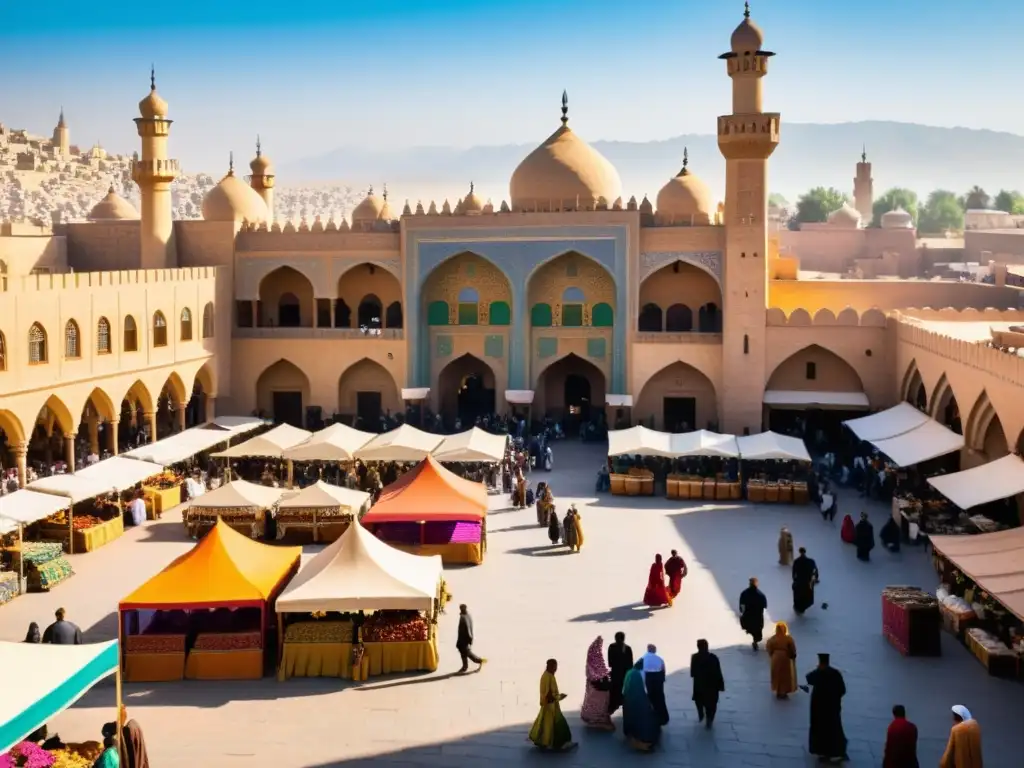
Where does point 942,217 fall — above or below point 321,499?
above

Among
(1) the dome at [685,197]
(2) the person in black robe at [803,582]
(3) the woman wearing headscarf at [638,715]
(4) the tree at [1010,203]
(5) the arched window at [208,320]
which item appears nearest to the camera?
(3) the woman wearing headscarf at [638,715]

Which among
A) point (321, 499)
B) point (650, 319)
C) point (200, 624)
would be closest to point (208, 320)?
point (650, 319)

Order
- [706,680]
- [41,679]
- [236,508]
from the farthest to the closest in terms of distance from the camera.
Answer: [236,508], [706,680], [41,679]

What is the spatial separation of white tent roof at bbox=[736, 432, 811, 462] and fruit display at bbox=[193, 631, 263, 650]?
472 inches

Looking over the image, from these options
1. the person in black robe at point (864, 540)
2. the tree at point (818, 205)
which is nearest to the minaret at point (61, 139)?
the tree at point (818, 205)

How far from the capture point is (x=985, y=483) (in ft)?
56.8

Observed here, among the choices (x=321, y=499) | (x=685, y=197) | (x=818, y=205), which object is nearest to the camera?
(x=321, y=499)

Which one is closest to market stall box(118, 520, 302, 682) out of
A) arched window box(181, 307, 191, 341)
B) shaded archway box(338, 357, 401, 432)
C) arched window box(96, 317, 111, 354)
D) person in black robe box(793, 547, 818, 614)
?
person in black robe box(793, 547, 818, 614)

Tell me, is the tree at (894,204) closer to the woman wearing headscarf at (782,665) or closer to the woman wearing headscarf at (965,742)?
the woman wearing headscarf at (782,665)

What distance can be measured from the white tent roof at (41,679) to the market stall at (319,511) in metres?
8.68

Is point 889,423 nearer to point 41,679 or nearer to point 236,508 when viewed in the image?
point 236,508

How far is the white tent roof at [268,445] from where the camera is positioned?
2280 centimetres

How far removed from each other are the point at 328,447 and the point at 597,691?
41.8ft

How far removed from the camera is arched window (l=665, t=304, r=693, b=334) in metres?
30.2
